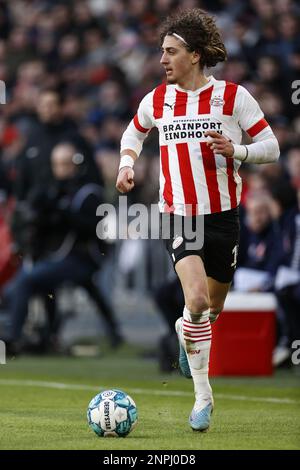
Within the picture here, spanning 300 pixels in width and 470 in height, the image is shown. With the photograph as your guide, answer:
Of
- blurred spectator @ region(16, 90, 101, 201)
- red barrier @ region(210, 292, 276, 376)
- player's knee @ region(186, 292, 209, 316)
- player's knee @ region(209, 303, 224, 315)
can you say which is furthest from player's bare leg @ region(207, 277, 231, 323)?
blurred spectator @ region(16, 90, 101, 201)

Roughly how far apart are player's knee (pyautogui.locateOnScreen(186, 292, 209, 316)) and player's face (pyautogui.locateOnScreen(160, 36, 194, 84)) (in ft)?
4.56

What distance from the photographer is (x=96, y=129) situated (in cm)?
1873

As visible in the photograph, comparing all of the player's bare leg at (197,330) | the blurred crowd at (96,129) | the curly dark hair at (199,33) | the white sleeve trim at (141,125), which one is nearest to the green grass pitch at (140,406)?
the player's bare leg at (197,330)

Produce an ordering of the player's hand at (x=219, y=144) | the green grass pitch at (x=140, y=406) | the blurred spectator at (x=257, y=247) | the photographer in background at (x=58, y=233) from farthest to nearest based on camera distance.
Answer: the photographer in background at (x=58, y=233), the blurred spectator at (x=257, y=247), the player's hand at (x=219, y=144), the green grass pitch at (x=140, y=406)

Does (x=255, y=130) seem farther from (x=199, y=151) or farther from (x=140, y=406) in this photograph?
(x=140, y=406)

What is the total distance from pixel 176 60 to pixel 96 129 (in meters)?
11.2

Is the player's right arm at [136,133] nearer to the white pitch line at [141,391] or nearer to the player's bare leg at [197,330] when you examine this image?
the player's bare leg at [197,330]

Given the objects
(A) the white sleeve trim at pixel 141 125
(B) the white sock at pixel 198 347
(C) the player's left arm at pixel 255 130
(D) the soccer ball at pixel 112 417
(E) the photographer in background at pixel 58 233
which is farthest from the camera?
(E) the photographer in background at pixel 58 233

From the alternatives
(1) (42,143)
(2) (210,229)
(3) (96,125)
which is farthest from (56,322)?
(2) (210,229)

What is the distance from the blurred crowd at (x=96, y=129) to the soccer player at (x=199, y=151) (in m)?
4.53

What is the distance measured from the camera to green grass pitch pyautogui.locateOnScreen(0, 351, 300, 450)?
6.69m

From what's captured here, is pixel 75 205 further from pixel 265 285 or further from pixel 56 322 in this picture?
pixel 265 285

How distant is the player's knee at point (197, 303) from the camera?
7.12 metres

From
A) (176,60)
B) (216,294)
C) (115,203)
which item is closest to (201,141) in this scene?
(176,60)
